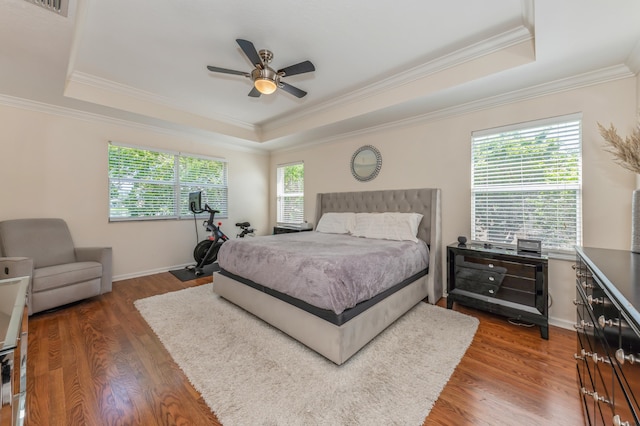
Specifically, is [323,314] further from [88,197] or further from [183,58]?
[88,197]

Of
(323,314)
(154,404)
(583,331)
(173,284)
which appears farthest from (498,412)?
(173,284)

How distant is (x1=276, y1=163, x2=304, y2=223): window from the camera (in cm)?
561

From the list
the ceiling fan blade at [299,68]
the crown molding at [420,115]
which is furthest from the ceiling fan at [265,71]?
the crown molding at [420,115]

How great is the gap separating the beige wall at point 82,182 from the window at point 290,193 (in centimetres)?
171

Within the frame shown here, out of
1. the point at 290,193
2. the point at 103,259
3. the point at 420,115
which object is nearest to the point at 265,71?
the point at 420,115

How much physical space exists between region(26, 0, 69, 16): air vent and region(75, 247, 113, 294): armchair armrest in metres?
2.70

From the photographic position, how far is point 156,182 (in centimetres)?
442

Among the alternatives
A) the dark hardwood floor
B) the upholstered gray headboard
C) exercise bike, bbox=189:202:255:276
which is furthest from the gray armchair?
the upholstered gray headboard

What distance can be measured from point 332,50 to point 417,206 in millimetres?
2358

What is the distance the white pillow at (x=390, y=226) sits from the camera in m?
3.36

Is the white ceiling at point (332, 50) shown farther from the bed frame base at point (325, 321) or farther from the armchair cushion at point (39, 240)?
the bed frame base at point (325, 321)

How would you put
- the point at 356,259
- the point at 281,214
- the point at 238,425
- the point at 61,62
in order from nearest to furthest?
the point at 238,425 < the point at 356,259 < the point at 61,62 < the point at 281,214

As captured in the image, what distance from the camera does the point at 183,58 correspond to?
9.32 feet

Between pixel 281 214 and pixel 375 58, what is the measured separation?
4.09 m
